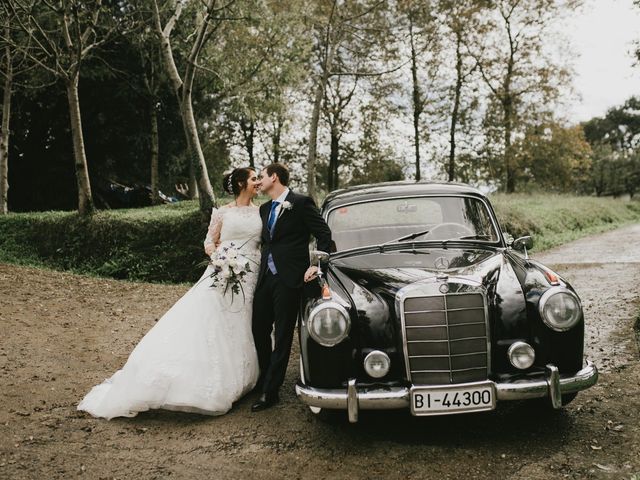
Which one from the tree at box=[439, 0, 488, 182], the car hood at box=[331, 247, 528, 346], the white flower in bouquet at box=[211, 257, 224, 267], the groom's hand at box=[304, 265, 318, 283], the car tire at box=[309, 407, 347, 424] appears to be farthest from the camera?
the tree at box=[439, 0, 488, 182]

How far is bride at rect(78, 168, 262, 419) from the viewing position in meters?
4.77

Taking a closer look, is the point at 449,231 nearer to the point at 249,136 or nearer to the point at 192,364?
the point at 192,364

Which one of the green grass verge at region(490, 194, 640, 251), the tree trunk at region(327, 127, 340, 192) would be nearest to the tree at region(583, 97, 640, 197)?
the green grass verge at region(490, 194, 640, 251)

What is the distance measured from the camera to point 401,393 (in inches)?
151

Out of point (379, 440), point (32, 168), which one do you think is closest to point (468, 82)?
point (32, 168)

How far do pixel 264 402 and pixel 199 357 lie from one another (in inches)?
26.7

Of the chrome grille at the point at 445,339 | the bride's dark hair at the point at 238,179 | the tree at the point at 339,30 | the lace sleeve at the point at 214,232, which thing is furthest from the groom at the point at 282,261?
the tree at the point at 339,30

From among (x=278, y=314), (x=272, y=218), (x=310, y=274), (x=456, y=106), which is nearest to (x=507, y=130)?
(x=456, y=106)

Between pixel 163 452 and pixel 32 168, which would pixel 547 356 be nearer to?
pixel 163 452

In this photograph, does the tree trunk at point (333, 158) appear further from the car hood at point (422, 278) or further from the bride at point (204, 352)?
the car hood at point (422, 278)

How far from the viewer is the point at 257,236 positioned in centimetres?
562

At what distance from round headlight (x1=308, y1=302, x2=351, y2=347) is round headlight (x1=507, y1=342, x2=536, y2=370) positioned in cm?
115

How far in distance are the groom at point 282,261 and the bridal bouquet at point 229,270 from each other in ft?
0.60

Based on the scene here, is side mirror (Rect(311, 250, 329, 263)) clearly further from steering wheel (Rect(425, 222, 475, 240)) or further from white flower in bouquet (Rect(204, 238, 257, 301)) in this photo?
steering wheel (Rect(425, 222, 475, 240))
